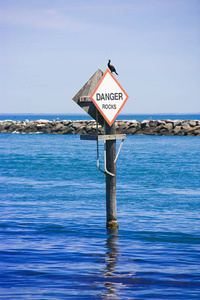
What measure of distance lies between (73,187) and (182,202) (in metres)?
6.07

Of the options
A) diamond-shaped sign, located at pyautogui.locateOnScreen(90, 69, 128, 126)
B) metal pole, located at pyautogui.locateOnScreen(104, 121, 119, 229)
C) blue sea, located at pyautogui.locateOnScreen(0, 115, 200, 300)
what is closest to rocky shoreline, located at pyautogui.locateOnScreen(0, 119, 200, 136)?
blue sea, located at pyautogui.locateOnScreen(0, 115, 200, 300)

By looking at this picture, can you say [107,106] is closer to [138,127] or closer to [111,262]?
[111,262]

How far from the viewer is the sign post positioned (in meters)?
9.35

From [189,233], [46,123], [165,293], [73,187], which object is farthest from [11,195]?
[46,123]

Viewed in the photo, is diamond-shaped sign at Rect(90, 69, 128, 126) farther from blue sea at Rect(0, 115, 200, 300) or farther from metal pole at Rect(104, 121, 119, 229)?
blue sea at Rect(0, 115, 200, 300)

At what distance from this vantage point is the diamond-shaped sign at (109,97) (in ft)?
30.6

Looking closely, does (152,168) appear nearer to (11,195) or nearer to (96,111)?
(11,195)

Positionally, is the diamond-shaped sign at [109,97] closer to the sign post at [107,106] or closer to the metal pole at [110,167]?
the sign post at [107,106]

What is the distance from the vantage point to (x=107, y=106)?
942cm

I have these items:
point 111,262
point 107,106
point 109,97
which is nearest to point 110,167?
point 107,106

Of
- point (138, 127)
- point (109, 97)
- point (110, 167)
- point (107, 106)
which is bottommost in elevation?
point (110, 167)

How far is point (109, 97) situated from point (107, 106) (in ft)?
0.64

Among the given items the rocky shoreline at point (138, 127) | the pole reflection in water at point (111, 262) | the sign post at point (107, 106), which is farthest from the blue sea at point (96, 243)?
the rocky shoreline at point (138, 127)

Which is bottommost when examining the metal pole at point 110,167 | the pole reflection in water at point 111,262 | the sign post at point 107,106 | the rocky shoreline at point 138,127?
the pole reflection in water at point 111,262
